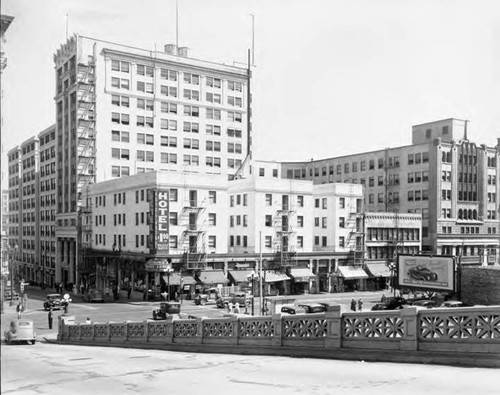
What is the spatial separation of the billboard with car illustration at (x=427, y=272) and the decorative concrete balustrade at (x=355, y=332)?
37.1 metres

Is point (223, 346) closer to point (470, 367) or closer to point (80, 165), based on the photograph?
point (470, 367)

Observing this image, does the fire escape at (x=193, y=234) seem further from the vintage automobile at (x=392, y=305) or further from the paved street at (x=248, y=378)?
the paved street at (x=248, y=378)

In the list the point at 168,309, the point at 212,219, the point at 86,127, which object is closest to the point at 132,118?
the point at 86,127

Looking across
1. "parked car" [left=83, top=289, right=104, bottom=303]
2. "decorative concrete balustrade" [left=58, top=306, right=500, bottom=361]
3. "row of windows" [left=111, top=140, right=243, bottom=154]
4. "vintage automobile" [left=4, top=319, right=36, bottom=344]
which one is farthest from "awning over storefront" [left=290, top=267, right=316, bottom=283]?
"decorative concrete balustrade" [left=58, top=306, right=500, bottom=361]

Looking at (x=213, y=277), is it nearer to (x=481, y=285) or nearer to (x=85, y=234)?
(x=85, y=234)

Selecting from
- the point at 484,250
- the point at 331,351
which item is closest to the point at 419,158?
the point at 484,250

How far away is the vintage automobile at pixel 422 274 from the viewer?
5559 centimetres

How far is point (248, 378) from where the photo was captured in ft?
41.0

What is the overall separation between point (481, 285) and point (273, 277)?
20505mm

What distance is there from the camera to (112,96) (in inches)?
3024

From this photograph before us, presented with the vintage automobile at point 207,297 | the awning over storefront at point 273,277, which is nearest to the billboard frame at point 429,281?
the awning over storefront at point 273,277

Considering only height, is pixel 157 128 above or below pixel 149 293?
above

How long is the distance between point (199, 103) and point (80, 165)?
711 inches

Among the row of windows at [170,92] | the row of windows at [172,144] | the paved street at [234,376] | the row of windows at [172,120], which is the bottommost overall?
the paved street at [234,376]
